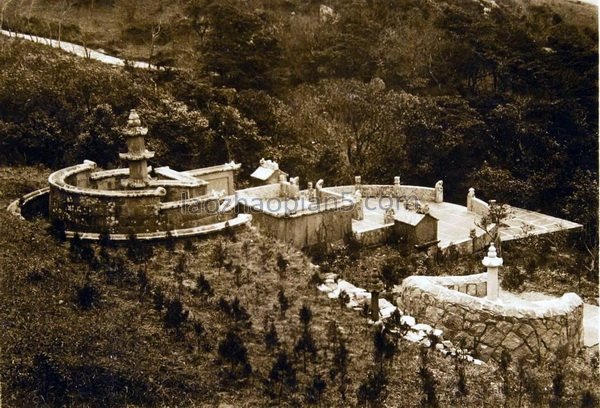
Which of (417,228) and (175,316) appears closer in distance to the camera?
(175,316)

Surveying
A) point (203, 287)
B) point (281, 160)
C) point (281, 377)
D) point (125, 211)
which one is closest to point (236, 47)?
point (281, 160)

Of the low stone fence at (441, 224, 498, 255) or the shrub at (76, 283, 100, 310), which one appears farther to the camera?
the low stone fence at (441, 224, 498, 255)

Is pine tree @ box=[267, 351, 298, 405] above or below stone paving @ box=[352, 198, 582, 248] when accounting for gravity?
above

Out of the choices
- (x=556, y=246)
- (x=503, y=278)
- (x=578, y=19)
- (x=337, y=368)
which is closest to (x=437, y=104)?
(x=578, y=19)

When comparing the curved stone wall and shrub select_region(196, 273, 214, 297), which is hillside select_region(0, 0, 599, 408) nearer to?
shrub select_region(196, 273, 214, 297)

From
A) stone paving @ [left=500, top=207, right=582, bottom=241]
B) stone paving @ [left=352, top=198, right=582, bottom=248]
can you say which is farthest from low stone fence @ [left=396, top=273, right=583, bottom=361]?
stone paving @ [left=500, top=207, right=582, bottom=241]

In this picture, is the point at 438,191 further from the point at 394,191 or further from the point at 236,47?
the point at 236,47

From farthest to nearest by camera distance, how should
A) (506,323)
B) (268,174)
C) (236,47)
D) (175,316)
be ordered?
(236,47) → (268,174) → (506,323) → (175,316)

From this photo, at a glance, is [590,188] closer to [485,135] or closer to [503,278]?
[485,135]
